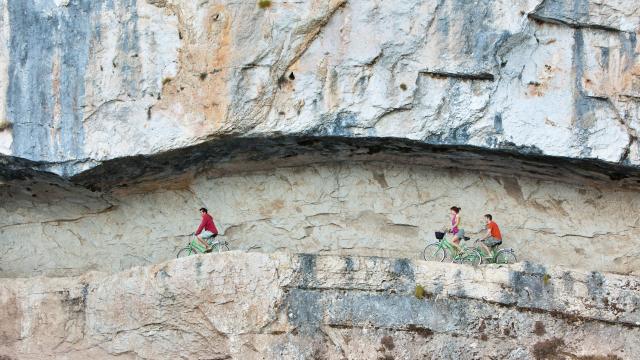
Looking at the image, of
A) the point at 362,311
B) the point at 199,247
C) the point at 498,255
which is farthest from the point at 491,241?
the point at 199,247

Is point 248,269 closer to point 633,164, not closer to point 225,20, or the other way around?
point 225,20

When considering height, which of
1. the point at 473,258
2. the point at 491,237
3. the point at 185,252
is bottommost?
the point at 185,252

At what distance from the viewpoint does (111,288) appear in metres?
20.8

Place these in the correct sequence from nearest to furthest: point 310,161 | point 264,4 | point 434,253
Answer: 1. point 264,4
2. point 434,253
3. point 310,161

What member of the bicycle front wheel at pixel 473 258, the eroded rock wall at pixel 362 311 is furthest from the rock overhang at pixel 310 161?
the eroded rock wall at pixel 362 311

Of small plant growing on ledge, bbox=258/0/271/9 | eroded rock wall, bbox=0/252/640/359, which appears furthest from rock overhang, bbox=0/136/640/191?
small plant growing on ledge, bbox=258/0/271/9

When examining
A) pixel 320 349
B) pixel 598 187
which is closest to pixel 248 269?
pixel 320 349

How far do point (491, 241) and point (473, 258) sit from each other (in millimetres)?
409

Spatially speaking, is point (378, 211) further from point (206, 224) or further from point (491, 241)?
point (206, 224)

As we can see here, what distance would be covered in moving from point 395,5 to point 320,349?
5427 mm

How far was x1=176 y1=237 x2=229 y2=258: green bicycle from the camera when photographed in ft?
70.4

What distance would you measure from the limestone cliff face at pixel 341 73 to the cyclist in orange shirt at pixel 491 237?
131 centimetres

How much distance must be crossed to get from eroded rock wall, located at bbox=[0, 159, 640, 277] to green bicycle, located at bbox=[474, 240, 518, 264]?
32 cm

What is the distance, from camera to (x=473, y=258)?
70.3 ft
